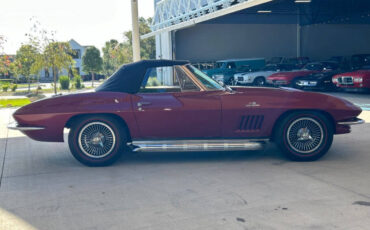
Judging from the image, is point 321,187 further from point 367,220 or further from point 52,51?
point 52,51

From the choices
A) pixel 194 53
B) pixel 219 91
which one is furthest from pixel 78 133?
pixel 194 53

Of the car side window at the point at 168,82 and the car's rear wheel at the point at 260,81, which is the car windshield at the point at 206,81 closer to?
the car side window at the point at 168,82

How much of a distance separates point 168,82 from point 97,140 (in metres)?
1.22

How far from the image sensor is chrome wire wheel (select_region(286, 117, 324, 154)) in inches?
211

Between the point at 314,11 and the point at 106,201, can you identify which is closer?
the point at 106,201

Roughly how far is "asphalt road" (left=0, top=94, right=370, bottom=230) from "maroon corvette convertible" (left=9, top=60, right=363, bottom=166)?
27 centimetres

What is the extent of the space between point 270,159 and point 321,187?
1.32m

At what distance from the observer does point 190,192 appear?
419 cm

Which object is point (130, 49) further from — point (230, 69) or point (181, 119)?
point (181, 119)

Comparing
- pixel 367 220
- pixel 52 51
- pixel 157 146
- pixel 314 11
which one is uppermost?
pixel 314 11

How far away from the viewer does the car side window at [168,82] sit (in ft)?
17.7

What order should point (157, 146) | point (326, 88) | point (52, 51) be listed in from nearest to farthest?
point (157, 146), point (326, 88), point (52, 51)

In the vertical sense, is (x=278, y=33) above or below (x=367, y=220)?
above

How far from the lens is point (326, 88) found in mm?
18000
